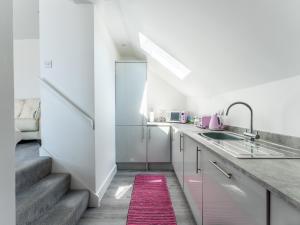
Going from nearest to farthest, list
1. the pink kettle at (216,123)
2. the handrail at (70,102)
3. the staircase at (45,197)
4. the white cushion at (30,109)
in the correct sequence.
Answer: the staircase at (45,197)
the handrail at (70,102)
the pink kettle at (216,123)
the white cushion at (30,109)


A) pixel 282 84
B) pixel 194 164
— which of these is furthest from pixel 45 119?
pixel 282 84

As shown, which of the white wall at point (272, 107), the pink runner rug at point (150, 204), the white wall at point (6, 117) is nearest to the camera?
the white wall at point (6, 117)

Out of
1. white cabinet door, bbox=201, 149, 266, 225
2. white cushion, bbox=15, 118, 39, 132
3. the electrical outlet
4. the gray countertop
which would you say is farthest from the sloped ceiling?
white cushion, bbox=15, 118, 39, 132

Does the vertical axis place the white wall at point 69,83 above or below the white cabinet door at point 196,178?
above

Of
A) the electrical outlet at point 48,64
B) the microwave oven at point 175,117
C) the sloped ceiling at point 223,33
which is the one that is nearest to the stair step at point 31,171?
the electrical outlet at point 48,64

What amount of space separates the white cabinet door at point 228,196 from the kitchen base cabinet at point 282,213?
0.05 metres

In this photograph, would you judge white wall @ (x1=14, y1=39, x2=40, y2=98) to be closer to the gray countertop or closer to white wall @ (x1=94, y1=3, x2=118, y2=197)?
white wall @ (x1=94, y1=3, x2=118, y2=197)

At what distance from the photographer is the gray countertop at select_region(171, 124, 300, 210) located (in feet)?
2.32

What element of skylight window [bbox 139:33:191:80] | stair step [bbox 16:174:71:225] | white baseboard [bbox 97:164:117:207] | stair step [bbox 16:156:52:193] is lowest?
white baseboard [bbox 97:164:117:207]

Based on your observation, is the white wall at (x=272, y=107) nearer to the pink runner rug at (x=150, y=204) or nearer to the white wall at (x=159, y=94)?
the pink runner rug at (x=150, y=204)

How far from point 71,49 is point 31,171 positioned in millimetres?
1383

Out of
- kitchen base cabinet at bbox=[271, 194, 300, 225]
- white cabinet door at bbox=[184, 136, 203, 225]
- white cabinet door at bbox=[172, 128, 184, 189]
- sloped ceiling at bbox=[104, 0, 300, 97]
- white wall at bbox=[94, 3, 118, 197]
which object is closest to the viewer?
kitchen base cabinet at bbox=[271, 194, 300, 225]

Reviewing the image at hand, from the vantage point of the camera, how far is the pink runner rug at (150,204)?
7.42 ft

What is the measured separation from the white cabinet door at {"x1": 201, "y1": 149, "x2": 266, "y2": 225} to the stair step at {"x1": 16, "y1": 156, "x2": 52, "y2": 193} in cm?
161
